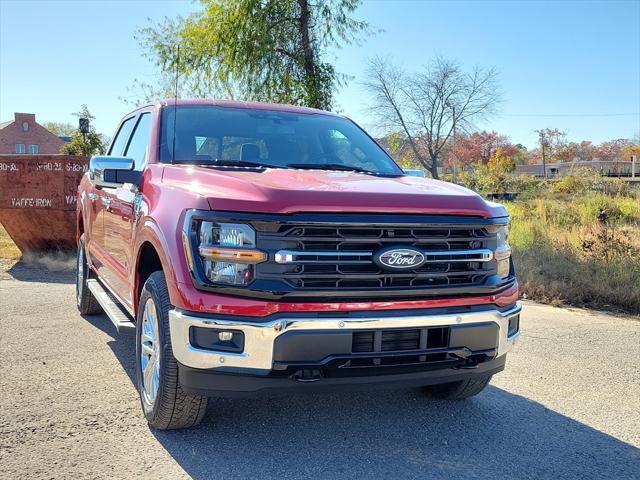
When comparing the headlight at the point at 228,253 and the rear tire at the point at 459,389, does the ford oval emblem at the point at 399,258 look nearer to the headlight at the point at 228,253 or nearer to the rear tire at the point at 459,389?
the headlight at the point at 228,253

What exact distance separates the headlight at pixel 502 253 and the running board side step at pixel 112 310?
7.41ft

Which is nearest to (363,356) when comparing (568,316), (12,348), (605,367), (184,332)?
(184,332)

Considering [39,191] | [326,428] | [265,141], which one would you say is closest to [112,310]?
[265,141]

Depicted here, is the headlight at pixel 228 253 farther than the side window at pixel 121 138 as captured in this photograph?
No

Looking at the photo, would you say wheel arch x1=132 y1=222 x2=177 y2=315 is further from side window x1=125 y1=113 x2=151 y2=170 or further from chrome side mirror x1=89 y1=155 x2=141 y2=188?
side window x1=125 y1=113 x2=151 y2=170

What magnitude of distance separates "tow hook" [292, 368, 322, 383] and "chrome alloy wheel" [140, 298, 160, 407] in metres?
0.80

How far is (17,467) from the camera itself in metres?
3.00

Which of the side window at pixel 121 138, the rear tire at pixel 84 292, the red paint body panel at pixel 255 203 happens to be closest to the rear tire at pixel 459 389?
the red paint body panel at pixel 255 203

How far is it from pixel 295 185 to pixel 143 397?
1.56m

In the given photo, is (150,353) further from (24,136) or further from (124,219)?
(24,136)

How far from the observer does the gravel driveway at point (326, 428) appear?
10.1 ft

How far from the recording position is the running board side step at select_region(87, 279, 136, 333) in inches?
155

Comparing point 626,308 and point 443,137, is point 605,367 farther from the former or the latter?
point 443,137

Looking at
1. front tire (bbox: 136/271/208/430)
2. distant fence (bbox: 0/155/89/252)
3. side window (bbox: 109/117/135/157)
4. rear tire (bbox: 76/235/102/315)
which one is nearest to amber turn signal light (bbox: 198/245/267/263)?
front tire (bbox: 136/271/208/430)
